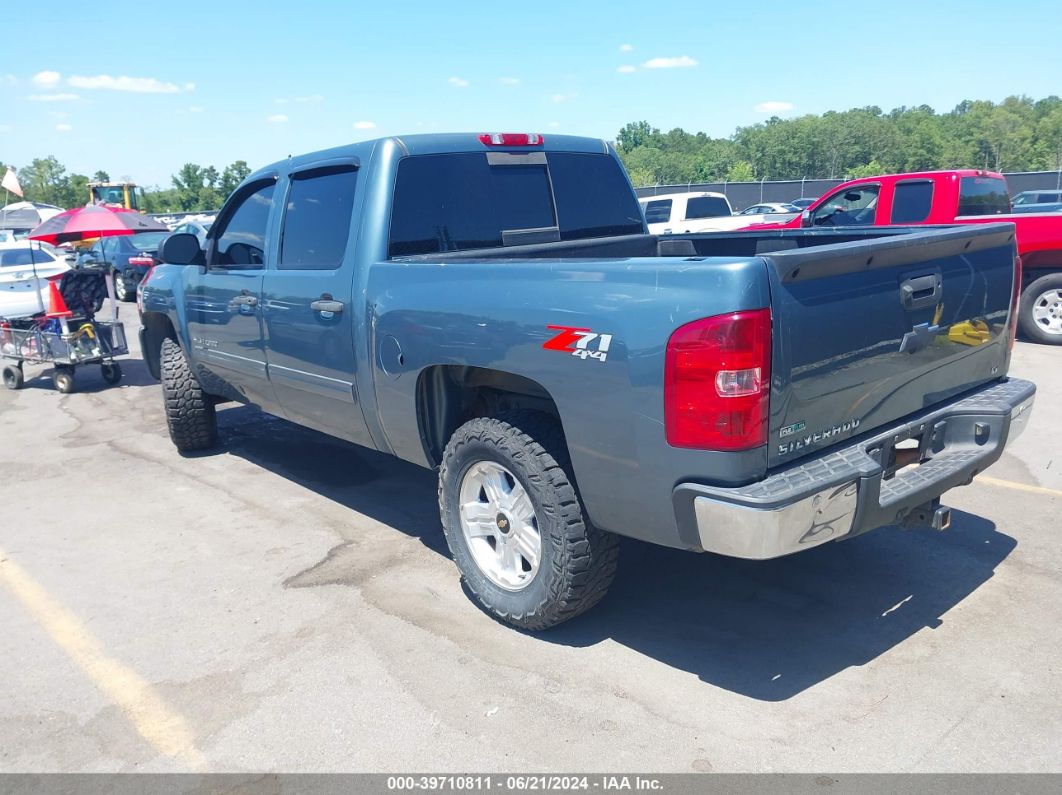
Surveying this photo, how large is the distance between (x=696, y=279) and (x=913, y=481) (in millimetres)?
1299

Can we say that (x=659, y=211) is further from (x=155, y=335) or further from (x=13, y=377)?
(x=155, y=335)

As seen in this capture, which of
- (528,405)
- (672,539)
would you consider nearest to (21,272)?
(528,405)

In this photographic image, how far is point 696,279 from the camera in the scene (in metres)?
2.81

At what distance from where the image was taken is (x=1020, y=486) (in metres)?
5.39

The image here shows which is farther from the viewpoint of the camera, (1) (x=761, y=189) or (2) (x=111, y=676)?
(1) (x=761, y=189)

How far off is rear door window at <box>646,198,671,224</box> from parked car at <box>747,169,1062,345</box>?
23.1ft

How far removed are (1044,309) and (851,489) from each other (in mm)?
8831

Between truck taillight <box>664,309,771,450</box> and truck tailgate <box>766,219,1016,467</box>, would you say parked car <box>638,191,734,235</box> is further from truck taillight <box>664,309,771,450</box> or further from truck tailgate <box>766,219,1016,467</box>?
truck taillight <box>664,309,771,450</box>

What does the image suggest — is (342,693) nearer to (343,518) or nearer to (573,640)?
(573,640)

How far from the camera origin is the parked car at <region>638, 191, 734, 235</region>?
1733 cm

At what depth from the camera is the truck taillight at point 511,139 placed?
471cm

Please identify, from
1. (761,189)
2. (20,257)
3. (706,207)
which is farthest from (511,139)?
(761,189)

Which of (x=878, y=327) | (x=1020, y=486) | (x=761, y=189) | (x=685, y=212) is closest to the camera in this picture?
(x=878, y=327)

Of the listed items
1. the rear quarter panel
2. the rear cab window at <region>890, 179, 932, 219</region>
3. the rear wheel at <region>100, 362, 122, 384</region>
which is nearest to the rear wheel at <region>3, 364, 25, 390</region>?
the rear wheel at <region>100, 362, 122, 384</region>
